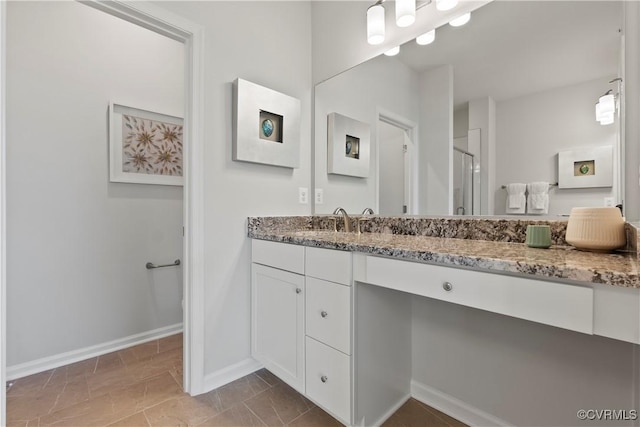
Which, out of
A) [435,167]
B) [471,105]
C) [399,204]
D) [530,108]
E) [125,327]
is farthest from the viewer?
[125,327]

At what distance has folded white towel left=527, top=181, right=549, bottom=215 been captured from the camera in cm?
120

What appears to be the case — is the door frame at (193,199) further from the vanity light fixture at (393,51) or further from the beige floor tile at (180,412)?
the vanity light fixture at (393,51)

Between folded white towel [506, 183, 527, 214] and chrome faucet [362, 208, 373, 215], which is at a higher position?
folded white towel [506, 183, 527, 214]

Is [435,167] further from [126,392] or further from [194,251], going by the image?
[126,392]

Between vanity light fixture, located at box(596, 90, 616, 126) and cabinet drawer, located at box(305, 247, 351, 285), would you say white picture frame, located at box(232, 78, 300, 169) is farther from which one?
vanity light fixture, located at box(596, 90, 616, 126)

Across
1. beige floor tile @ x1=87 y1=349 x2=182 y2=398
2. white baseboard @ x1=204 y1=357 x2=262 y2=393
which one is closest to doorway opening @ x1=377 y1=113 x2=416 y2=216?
white baseboard @ x1=204 y1=357 x2=262 y2=393

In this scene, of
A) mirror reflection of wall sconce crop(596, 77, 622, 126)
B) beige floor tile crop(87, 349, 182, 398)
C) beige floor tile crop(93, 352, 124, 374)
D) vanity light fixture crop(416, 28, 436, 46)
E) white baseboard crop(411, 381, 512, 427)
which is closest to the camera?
mirror reflection of wall sconce crop(596, 77, 622, 126)

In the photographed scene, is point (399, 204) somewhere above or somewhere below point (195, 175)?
below

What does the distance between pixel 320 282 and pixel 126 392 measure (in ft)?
4.22

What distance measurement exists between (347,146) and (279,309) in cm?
116

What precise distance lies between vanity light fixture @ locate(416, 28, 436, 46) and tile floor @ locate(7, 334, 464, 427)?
1.89 metres

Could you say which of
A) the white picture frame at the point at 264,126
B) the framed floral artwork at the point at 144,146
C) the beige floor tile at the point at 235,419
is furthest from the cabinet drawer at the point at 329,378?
the framed floral artwork at the point at 144,146

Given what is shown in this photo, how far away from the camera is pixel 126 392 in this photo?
62.9 inches

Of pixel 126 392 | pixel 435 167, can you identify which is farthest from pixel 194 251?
pixel 435 167
